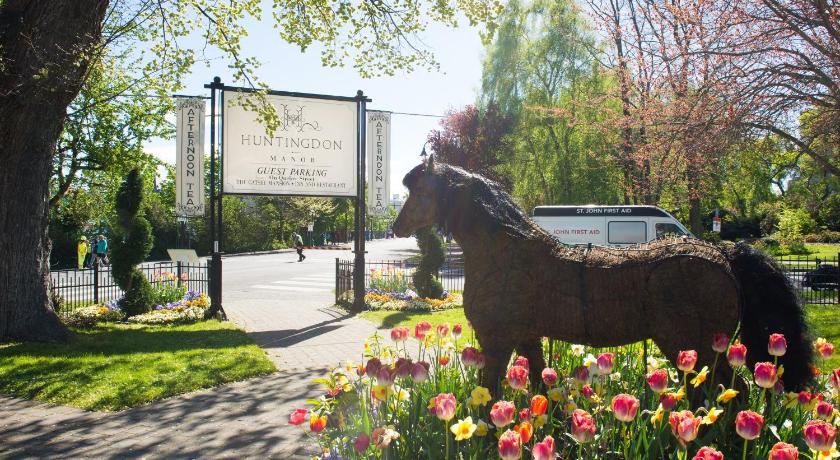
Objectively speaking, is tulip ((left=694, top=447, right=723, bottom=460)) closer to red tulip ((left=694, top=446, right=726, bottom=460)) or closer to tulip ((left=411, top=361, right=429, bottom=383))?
red tulip ((left=694, top=446, right=726, bottom=460))

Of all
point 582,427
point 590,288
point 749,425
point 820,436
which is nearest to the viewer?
point 820,436

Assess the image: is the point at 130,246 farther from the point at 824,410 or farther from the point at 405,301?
the point at 824,410

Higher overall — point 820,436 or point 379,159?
point 379,159

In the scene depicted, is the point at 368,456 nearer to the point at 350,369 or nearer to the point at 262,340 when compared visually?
the point at 350,369

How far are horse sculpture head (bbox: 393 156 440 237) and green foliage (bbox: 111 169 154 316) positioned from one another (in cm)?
1044

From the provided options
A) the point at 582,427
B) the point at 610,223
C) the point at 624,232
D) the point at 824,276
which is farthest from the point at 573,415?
the point at 624,232

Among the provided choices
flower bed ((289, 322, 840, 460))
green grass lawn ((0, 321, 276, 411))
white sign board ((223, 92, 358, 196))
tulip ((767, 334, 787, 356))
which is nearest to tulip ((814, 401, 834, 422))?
flower bed ((289, 322, 840, 460))

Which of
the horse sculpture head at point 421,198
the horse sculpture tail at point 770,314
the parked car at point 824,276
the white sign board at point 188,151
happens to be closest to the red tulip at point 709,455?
the horse sculpture tail at point 770,314

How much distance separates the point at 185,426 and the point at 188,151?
8276 millimetres

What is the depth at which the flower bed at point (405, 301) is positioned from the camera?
13781 millimetres

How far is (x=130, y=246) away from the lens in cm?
1204

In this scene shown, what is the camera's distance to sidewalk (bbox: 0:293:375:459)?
177 inches

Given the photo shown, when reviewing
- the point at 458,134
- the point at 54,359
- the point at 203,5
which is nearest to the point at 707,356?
the point at 54,359

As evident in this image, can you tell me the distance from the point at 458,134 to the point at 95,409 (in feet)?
94.2
